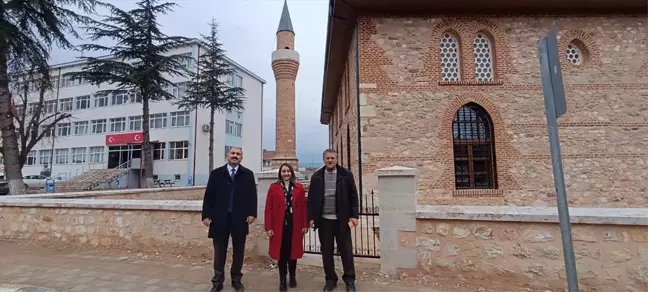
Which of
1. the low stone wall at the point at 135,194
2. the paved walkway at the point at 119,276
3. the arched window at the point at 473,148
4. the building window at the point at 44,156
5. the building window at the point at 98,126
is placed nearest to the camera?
the paved walkway at the point at 119,276

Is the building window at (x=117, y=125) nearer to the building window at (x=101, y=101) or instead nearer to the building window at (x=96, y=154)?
the building window at (x=101, y=101)

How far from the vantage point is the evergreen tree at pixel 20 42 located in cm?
998

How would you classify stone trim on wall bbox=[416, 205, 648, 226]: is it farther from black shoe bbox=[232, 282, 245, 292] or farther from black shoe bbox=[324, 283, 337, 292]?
black shoe bbox=[232, 282, 245, 292]

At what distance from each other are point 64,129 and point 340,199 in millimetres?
42530

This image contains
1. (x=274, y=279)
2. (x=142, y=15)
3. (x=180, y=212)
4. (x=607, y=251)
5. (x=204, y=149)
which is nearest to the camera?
(x=607, y=251)

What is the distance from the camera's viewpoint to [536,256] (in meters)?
4.13

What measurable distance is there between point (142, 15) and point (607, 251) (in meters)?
21.8

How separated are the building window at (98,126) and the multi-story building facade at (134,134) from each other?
0.03 feet

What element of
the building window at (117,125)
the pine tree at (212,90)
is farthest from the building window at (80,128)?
the pine tree at (212,90)

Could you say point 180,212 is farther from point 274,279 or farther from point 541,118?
point 541,118

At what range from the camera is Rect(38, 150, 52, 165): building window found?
119ft

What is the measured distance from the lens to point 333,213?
4.21 meters

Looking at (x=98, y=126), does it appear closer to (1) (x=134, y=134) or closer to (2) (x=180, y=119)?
(1) (x=134, y=134)

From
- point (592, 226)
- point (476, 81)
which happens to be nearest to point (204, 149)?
point (476, 81)
